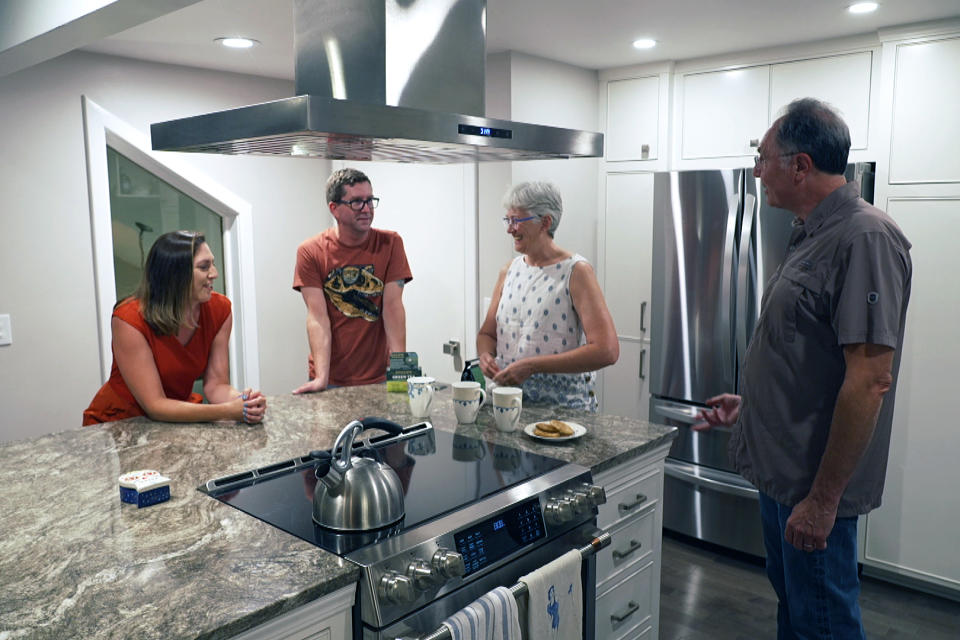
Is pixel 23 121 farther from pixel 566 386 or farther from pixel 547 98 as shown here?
pixel 566 386

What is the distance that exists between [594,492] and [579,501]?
6cm

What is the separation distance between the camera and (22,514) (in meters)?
1.53

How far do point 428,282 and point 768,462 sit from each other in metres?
2.37

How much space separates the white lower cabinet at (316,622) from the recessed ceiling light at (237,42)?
8.24 ft

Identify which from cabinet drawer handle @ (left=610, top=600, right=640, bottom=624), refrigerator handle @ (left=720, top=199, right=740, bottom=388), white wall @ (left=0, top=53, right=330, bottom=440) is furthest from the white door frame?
cabinet drawer handle @ (left=610, top=600, right=640, bottom=624)

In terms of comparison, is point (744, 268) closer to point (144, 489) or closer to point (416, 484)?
point (416, 484)

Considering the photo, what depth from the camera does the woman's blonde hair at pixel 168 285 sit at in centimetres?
209

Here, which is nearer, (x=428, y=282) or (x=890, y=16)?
(x=890, y=16)

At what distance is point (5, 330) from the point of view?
3.12 meters

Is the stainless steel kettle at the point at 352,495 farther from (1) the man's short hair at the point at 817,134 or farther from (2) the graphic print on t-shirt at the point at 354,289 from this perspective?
(2) the graphic print on t-shirt at the point at 354,289

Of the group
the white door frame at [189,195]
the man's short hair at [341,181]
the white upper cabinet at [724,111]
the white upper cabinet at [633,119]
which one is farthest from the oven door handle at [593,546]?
the white door frame at [189,195]

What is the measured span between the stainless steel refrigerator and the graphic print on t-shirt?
1.36 metres

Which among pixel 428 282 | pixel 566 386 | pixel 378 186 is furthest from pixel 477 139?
pixel 378 186

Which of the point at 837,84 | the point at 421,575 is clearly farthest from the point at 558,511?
the point at 837,84
